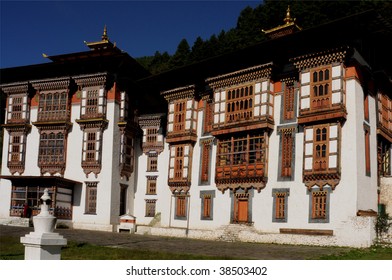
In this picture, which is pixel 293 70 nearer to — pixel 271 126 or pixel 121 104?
pixel 271 126

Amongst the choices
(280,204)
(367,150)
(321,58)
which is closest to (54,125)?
(280,204)

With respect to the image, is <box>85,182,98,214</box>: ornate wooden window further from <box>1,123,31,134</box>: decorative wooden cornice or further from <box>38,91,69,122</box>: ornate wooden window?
<box>1,123,31,134</box>: decorative wooden cornice

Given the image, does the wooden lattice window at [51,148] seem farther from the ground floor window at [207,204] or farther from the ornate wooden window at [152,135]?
the ground floor window at [207,204]

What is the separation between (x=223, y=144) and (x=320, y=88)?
26.5 feet

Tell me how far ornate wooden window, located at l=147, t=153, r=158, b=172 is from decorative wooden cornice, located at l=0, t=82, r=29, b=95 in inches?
474

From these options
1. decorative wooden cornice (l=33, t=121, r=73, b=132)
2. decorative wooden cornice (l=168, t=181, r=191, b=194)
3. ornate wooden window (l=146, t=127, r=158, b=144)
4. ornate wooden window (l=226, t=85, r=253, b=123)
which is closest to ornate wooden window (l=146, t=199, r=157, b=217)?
ornate wooden window (l=146, t=127, r=158, b=144)

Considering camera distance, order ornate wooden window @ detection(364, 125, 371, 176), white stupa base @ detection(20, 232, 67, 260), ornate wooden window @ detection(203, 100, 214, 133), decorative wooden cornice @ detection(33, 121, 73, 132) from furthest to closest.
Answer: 1. decorative wooden cornice @ detection(33, 121, 73, 132)
2. ornate wooden window @ detection(203, 100, 214, 133)
3. ornate wooden window @ detection(364, 125, 371, 176)
4. white stupa base @ detection(20, 232, 67, 260)

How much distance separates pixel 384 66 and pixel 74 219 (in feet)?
84.1

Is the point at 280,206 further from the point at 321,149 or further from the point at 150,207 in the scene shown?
the point at 150,207

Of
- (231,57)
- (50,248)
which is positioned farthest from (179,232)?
(50,248)

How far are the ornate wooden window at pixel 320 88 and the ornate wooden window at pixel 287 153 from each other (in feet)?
9.13

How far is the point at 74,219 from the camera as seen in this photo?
40969mm

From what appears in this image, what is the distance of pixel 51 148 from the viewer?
4266 cm

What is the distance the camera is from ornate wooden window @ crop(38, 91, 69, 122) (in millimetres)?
42594
